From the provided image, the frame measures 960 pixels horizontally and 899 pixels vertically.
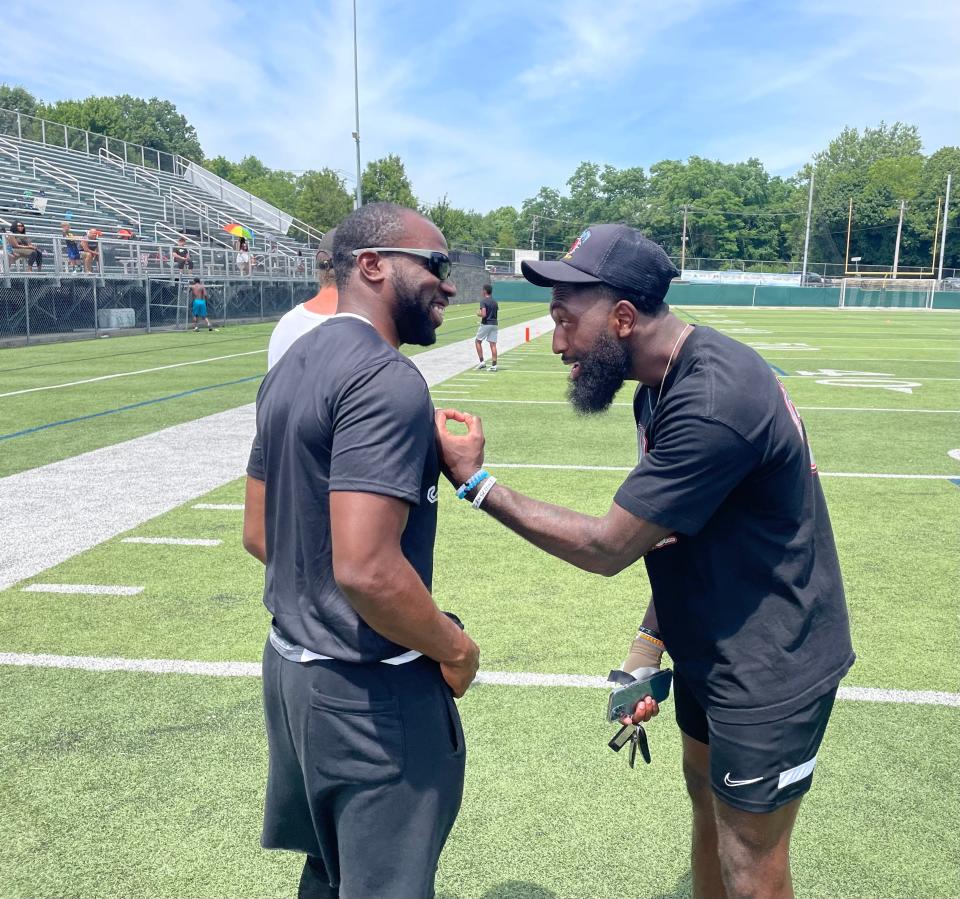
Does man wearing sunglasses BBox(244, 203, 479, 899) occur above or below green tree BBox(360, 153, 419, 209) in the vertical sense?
below

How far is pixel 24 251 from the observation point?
21188 millimetres

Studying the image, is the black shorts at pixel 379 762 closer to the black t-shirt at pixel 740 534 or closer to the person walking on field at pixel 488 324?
the black t-shirt at pixel 740 534

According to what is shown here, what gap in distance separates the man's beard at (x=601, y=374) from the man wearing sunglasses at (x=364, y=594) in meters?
0.50

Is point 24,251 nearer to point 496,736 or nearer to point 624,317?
point 496,736

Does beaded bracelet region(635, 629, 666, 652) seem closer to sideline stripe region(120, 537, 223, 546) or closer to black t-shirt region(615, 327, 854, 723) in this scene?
black t-shirt region(615, 327, 854, 723)

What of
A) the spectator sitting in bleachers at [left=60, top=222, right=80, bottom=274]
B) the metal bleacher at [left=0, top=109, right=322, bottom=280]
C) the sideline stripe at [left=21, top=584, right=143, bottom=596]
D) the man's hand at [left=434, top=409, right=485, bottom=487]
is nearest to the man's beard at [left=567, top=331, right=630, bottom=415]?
the man's hand at [left=434, top=409, right=485, bottom=487]

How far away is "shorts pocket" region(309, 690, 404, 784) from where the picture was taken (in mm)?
1803

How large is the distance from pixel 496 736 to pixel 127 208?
35414mm

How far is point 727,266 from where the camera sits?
260 ft

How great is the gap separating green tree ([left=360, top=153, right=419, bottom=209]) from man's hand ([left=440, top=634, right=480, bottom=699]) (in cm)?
5619

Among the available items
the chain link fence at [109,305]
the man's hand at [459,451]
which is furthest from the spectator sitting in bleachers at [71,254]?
the man's hand at [459,451]

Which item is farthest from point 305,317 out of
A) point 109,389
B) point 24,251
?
point 24,251

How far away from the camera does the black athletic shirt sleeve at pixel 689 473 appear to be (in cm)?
194

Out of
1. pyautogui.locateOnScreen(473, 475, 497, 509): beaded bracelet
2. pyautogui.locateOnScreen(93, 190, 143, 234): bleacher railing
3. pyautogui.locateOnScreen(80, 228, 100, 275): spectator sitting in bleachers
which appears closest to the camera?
pyautogui.locateOnScreen(473, 475, 497, 509): beaded bracelet
